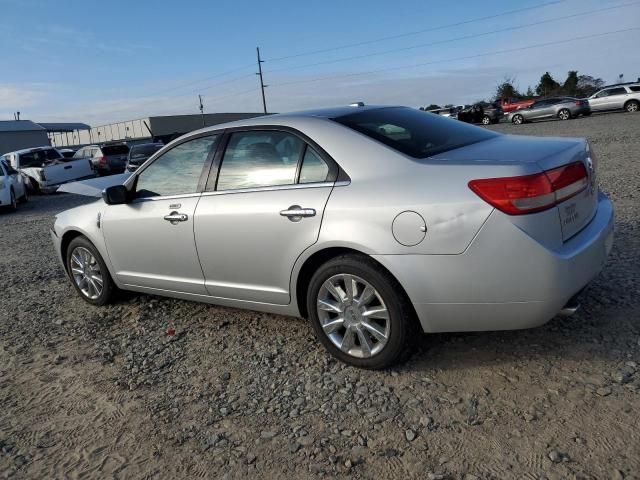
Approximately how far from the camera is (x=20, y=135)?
53.4 meters

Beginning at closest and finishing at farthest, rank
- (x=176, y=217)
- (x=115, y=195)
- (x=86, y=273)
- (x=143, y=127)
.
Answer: (x=176, y=217), (x=115, y=195), (x=86, y=273), (x=143, y=127)

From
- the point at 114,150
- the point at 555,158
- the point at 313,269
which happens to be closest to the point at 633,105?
the point at 114,150

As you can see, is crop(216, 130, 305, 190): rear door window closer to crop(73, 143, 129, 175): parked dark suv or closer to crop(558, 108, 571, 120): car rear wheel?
crop(73, 143, 129, 175): parked dark suv

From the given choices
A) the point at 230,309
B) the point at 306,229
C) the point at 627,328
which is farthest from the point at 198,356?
the point at 627,328

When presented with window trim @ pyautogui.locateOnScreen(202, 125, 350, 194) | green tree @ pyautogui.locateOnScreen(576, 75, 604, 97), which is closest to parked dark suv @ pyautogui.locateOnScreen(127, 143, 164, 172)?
window trim @ pyautogui.locateOnScreen(202, 125, 350, 194)

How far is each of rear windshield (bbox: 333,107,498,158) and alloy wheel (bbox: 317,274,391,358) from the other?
853 mm

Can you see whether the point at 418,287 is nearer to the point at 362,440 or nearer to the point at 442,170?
the point at 442,170

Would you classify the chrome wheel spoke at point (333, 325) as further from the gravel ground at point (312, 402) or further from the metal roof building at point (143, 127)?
the metal roof building at point (143, 127)

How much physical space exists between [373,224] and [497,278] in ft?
2.33

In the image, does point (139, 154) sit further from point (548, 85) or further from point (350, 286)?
point (548, 85)

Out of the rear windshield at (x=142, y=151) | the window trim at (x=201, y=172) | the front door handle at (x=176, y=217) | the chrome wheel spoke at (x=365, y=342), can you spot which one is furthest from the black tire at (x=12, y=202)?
the chrome wheel spoke at (x=365, y=342)

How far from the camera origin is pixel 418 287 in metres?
2.93

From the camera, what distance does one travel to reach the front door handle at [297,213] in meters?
3.24

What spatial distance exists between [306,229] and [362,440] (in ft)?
4.09
